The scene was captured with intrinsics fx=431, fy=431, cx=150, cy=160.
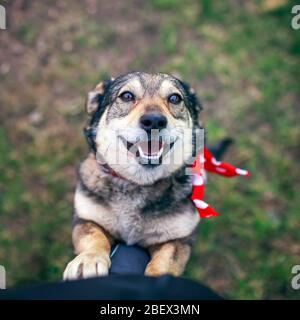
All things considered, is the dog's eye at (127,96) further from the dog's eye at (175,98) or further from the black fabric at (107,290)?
the black fabric at (107,290)

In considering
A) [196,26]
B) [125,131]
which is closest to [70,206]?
[125,131]

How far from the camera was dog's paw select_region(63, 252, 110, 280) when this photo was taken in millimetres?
2557

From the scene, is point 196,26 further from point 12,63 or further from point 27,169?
point 27,169

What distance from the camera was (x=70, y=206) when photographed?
430 centimetres

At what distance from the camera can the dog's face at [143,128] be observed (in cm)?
289

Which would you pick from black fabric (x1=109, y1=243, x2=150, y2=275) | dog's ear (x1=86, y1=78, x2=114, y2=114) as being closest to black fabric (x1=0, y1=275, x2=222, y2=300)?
black fabric (x1=109, y1=243, x2=150, y2=275)

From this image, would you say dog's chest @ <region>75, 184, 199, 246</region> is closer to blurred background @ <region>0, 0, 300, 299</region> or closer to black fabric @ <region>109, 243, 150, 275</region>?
black fabric @ <region>109, 243, 150, 275</region>

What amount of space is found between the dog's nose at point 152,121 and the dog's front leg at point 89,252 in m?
0.83

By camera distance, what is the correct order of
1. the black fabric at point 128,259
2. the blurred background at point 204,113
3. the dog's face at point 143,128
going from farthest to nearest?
the blurred background at point 204,113 < the dog's face at point 143,128 < the black fabric at point 128,259

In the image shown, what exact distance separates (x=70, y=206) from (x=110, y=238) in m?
1.22

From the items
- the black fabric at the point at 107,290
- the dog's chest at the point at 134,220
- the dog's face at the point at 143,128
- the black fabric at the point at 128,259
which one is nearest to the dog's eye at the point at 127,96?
the dog's face at the point at 143,128

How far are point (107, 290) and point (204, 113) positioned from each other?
10.5 ft
